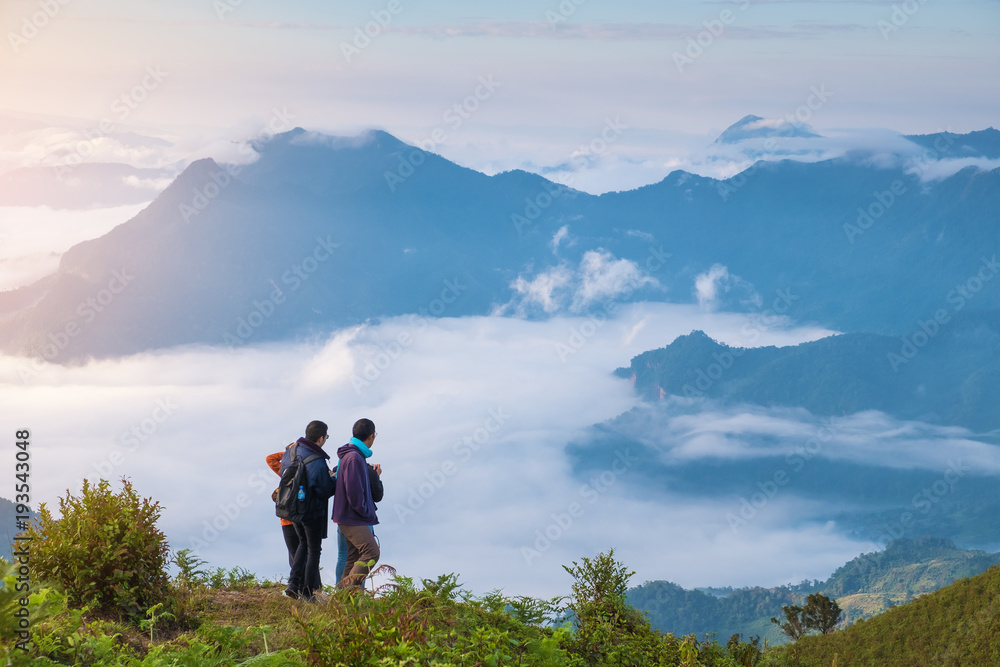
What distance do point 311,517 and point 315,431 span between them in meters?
1.06

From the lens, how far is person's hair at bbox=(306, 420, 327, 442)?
9891mm

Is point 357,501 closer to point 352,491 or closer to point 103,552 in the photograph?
point 352,491

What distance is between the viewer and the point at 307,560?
10148 mm

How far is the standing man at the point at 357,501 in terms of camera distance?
9.75 metres

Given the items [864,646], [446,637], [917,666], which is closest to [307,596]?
[446,637]

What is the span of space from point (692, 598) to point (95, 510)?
555ft

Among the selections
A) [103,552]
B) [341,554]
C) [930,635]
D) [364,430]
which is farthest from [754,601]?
[103,552]

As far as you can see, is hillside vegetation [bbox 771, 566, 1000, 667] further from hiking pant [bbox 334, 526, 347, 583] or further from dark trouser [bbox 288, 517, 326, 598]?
→ dark trouser [bbox 288, 517, 326, 598]

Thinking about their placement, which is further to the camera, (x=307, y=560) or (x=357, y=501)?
(x=307, y=560)

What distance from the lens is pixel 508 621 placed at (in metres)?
8.29

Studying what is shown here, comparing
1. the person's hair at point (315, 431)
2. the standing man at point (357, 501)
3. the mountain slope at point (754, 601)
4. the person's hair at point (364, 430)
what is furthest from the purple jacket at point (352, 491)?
the mountain slope at point (754, 601)

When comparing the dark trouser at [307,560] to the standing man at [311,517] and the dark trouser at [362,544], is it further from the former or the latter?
the dark trouser at [362,544]

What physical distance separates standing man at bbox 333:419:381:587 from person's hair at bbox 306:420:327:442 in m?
0.30

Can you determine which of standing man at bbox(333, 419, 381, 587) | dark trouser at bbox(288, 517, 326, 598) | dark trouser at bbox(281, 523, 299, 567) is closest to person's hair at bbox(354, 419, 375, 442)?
standing man at bbox(333, 419, 381, 587)
